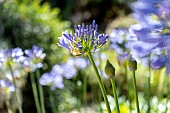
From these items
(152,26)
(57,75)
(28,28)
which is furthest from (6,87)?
(28,28)

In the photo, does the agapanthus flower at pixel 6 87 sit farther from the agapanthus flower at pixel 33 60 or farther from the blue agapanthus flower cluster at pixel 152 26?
the blue agapanthus flower cluster at pixel 152 26

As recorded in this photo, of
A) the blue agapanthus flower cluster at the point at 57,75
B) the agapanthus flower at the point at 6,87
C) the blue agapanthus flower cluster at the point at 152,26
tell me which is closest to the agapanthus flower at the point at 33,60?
the agapanthus flower at the point at 6,87

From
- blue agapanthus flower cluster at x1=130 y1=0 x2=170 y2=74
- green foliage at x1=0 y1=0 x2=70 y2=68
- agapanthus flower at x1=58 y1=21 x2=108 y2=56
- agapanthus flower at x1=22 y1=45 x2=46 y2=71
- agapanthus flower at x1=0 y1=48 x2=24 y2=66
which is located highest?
blue agapanthus flower cluster at x1=130 y1=0 x2=170 y2=74

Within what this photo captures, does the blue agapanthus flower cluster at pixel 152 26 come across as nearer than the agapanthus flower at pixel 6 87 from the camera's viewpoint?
Yes

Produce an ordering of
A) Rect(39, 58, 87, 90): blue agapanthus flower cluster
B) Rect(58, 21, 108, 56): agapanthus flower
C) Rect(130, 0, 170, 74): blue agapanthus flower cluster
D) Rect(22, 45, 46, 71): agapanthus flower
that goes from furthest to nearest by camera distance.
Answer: Rect(39, 58, 87, 90): blue agapanthus flower cluster < Rect(22, 45, 46, 71): agapanthus flower < Rect(58, 21, 108, 56): agapanthus flower < Rect(130, 0, 170, 74): blue agapanthus flower cluster

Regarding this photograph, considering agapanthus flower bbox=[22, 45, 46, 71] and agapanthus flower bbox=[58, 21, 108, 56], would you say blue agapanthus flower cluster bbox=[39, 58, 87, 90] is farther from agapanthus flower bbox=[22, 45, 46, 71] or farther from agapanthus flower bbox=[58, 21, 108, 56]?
agapanthus flower bbox=[58, 21, 108, 56]

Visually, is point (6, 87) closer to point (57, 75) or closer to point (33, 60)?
point (33, 60)

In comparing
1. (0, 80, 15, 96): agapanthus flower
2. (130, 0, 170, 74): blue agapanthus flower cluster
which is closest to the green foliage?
(0, 80, 15, 96): agapanthus flower
